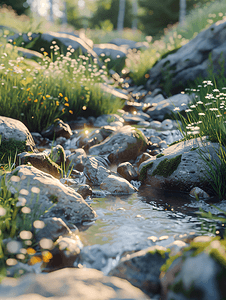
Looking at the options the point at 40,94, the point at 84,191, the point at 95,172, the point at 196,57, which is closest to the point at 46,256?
the point at 84,191

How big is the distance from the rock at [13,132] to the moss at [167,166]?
2361 mm

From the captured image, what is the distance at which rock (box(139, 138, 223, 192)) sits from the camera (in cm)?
367

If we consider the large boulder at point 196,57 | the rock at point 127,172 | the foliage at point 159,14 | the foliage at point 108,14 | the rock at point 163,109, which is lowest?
the rock at point 127,172

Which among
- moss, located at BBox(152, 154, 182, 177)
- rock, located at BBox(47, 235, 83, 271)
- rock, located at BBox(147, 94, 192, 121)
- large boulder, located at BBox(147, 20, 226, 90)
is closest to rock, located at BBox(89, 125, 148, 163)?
moss, located at BBox(152, 154, 182, 177)

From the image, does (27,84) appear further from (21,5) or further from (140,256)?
(21,5)

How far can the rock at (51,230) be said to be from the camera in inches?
90.2

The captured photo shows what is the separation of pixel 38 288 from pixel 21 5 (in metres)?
26.7

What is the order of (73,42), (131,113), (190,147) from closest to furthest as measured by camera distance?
(190,147) < (131,113) < (73,42)

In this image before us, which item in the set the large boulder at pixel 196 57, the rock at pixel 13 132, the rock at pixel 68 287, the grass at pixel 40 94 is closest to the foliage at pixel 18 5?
the large boulder at pixel 196 57

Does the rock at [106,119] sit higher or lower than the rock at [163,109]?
lower

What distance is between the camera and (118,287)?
1.88 metres

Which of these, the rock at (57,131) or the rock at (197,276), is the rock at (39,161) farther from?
the rock at (197,276)

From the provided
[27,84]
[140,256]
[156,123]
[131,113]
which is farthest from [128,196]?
[131,113]

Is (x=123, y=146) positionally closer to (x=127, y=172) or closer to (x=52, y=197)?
(x=127, y=172)
